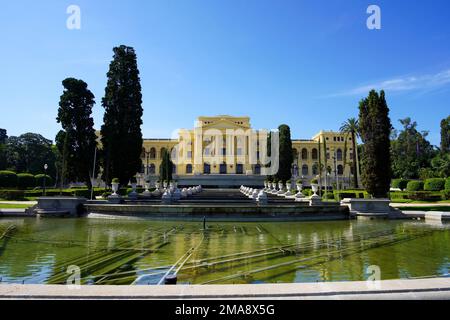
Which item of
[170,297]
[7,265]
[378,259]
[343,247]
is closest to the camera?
[170,297]

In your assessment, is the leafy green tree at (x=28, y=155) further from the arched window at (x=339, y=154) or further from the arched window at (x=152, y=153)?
the arched window at (x=339, y=154)

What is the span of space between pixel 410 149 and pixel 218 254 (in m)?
72.8

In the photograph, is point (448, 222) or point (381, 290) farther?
point (448, 222)

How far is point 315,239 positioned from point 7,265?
7.55m

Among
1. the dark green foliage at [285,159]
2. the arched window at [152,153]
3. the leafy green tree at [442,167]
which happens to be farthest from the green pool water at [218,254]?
the arched window at [152,153]

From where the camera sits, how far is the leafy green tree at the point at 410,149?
206 ft

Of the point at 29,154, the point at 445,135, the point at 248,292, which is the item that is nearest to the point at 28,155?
the point at 29,154

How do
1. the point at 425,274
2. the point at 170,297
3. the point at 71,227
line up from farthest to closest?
1. the point at 71,227
2. the point at 425,274
3. the point at 170,297

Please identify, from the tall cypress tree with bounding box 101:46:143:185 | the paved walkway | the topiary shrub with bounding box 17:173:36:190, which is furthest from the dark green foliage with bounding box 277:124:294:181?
the paved walkway

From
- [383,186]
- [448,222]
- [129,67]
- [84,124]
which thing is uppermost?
[129,67]

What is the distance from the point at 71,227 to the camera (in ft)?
41.2

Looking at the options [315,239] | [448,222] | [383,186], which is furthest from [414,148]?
[315,239]

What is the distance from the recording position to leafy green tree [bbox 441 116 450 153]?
209 feet

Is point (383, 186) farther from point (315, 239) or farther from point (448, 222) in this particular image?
point (315, 239)
